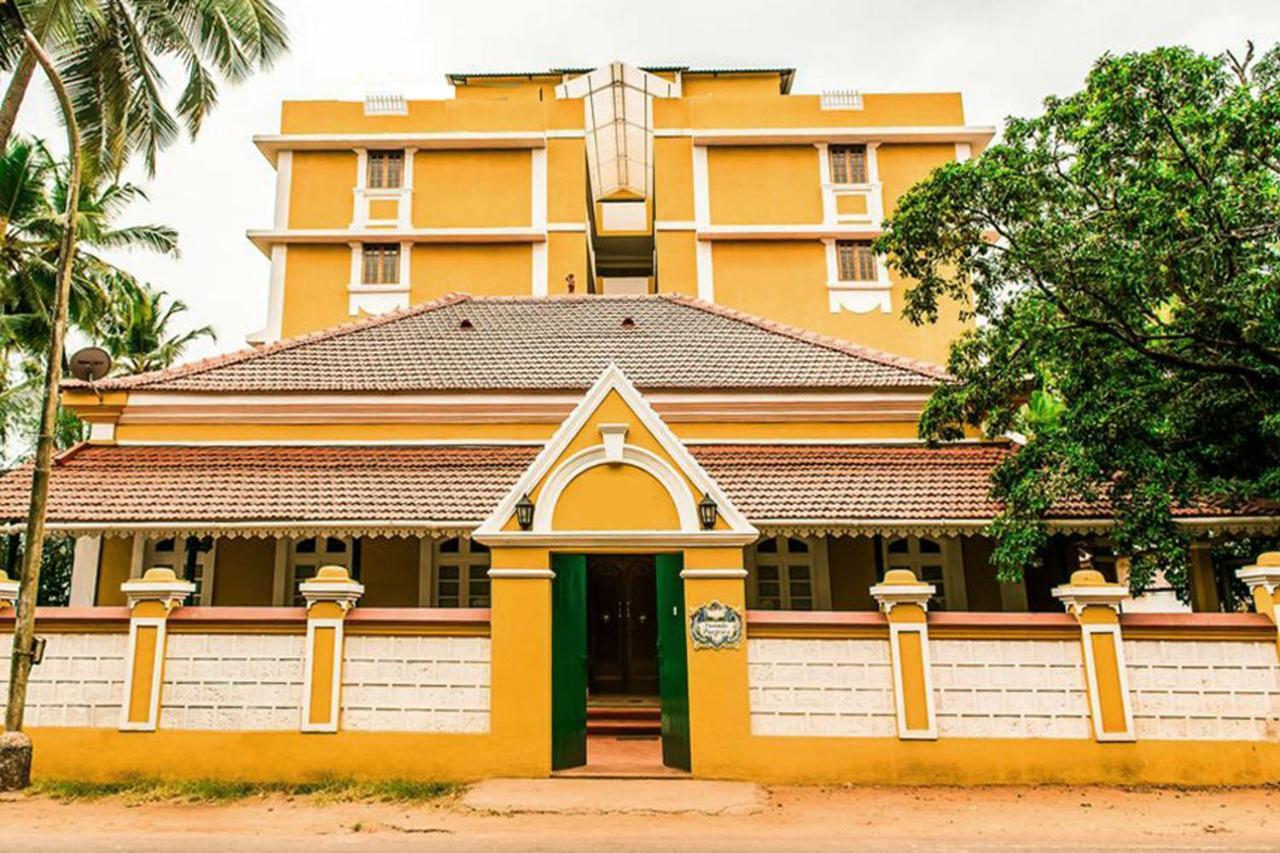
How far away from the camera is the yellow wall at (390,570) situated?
12.0 m

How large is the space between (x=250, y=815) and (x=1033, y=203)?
947 centimetres

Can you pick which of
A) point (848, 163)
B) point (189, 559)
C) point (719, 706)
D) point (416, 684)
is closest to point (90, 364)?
point (189, 559)

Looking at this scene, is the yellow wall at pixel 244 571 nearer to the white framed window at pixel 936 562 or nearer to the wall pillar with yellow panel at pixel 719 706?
the wall pillar with yellow panel at pixel 719 706

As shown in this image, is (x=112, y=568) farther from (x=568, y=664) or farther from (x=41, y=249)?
(x=41, y=249)

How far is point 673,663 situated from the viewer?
29.0 ft

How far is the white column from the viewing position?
11.5 metres

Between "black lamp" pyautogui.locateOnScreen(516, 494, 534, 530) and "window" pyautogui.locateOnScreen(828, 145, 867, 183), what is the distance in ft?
56.6

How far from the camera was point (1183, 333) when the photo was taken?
32.7 feet

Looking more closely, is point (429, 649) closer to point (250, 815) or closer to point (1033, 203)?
point (250, 815)

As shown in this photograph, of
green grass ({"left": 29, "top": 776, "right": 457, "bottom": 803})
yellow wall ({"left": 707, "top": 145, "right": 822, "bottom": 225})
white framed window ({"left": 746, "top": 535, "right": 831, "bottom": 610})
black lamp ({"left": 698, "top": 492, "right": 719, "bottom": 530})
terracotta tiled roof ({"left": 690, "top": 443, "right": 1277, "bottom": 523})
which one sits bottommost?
green grass ({"left": 29, "top": 776, "right": 457, "bottom": 803})

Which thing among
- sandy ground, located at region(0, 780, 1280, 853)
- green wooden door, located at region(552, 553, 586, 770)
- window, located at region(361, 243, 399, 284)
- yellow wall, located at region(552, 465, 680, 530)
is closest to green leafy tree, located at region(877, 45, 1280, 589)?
sandy ground, located at region(0, 780, 1280, 853)

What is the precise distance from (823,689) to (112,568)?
9002 mm

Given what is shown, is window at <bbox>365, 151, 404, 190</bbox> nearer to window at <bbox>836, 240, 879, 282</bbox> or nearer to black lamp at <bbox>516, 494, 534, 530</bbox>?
window at <bbox>836, 240, 879, 282</bbox>

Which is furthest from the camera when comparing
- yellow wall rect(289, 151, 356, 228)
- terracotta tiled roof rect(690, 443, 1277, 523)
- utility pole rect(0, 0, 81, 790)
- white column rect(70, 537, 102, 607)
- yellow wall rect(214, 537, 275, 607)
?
yellow wall rect(289, 151, 356, 228)
